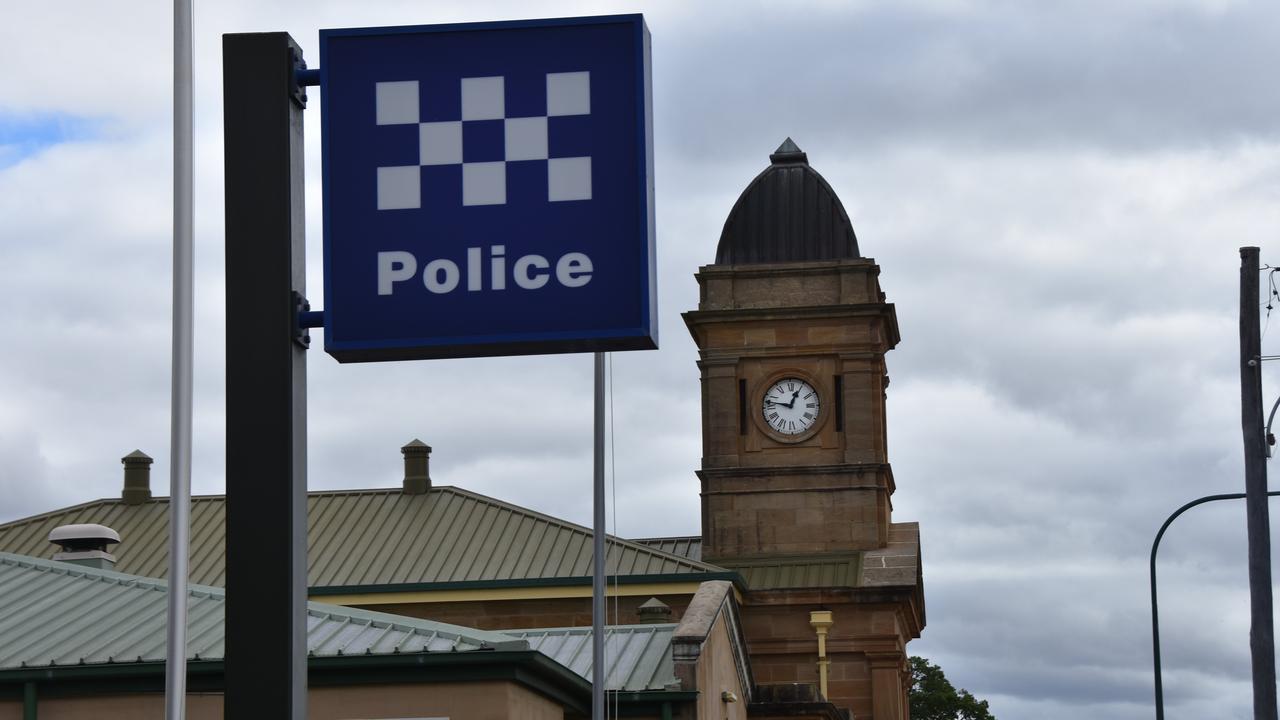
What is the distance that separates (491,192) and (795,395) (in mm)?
41930

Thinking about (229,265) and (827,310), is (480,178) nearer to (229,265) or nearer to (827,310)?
(229,265)

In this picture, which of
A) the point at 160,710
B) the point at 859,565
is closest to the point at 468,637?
the point at 160,710

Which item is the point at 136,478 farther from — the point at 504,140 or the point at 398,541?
the point at 504,140

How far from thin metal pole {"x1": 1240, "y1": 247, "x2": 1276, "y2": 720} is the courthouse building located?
7532 millimetres

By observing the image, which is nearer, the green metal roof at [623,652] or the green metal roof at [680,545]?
the green metal roof at [623,652]

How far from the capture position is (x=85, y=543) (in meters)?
28.8

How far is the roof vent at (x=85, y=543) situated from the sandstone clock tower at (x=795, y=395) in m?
21.0

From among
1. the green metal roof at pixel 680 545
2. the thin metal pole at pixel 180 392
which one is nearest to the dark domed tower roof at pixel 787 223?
the green metal roof at pixel 680 545

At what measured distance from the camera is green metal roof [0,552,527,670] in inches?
856

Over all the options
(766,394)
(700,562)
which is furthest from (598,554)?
(766,394)

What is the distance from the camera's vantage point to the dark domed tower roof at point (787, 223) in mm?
49219

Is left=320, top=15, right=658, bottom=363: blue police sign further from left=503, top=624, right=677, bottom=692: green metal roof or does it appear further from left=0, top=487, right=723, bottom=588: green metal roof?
left=0, top=487, right=723, bottom=588: green metal roof

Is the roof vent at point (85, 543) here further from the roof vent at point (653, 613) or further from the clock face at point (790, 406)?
the clock face at point (790, 406)

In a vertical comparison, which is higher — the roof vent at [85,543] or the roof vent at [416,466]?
the roof vent at [416,466]
